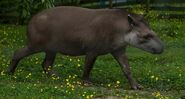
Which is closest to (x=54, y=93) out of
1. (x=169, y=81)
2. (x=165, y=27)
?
(x=169, y=81)

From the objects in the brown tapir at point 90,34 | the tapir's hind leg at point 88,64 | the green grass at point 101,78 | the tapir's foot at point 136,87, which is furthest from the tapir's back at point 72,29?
the tapir's foot at point 136,87

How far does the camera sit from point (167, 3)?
25.8 m

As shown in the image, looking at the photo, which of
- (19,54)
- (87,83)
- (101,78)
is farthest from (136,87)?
(19,54)

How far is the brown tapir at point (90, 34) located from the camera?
10281mm

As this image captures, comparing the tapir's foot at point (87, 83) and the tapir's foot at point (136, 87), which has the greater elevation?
the tapir's foot at point (87, 83)

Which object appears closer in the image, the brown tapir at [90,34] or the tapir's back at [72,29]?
the brown tapir at [90,34]

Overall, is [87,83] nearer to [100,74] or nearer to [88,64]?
[88,64]

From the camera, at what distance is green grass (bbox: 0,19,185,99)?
925cm

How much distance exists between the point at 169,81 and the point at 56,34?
246 centimetres

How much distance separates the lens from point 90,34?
34.4 feet

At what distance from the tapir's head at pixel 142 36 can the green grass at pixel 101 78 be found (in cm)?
82

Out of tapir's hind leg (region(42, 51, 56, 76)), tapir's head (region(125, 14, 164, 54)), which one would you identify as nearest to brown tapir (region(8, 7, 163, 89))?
tapir's head (region(125, 14, 164, 54))

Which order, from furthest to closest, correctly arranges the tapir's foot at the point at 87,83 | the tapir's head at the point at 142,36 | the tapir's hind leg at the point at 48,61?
the tapir's hind leg at the point at 48,61, the tapir's foot at the point at 87,83, the tapir's head at the point at 142,36

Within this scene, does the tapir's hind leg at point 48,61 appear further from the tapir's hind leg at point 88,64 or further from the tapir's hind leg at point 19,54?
the tapir's hind leg at point 88,64
